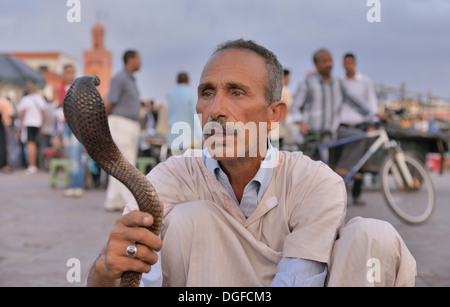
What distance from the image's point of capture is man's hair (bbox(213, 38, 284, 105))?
81.7 inches

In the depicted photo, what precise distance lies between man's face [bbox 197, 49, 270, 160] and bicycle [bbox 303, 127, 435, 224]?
3.58m

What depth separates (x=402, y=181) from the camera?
5762 millimetres

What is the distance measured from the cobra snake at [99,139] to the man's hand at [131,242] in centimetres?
4

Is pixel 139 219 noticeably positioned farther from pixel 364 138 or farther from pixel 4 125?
pixel 4 125

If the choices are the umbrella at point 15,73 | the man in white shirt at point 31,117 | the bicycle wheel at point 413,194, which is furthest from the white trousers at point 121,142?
the umbrella at point 15,73

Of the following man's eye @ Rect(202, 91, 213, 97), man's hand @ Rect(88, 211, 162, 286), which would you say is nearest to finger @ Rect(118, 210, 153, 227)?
man's hand @ Rect(88, 211, 162, 286)

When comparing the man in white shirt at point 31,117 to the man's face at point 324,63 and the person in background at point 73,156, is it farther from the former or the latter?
the man's face at point 324,63

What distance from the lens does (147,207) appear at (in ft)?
5.11

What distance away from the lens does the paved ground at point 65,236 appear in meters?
3.58

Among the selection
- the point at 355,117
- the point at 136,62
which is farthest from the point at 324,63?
the point at 136,62

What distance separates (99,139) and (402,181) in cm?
474
